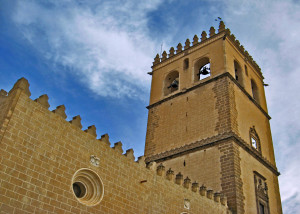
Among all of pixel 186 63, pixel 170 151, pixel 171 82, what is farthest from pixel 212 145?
pixel 186 63

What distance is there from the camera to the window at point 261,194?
16425 millimetres

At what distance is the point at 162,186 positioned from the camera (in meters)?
12.1

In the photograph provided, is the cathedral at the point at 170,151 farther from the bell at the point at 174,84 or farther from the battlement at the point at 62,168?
the bell at the point at 174,84

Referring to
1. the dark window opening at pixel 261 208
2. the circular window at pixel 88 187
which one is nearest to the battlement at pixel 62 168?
the circular window at pixel 88 187

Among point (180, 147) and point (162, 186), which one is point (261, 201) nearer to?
point (180, 147)

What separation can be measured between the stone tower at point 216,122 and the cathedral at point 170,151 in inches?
2.2

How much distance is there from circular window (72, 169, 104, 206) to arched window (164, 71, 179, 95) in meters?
12.6

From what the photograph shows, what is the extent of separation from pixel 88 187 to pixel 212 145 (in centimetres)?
848

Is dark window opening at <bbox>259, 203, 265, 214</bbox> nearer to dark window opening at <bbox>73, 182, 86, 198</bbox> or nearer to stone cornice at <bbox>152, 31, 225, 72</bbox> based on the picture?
dark window opening at <bbox>73, 182, 86, 198</bbox>

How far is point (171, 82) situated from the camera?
74.6 ft

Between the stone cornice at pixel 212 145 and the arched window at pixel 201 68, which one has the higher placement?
the arched window at pixel 201 68

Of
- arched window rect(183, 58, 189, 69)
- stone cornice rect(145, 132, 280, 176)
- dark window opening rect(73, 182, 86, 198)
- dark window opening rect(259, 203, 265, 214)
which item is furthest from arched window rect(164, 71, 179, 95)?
dark window opening rect(73, 182, 86, 198)

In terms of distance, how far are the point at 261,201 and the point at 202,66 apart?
9.37 meters

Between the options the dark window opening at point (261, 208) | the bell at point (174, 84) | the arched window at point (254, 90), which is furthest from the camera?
the arched window at point (254, 90)
